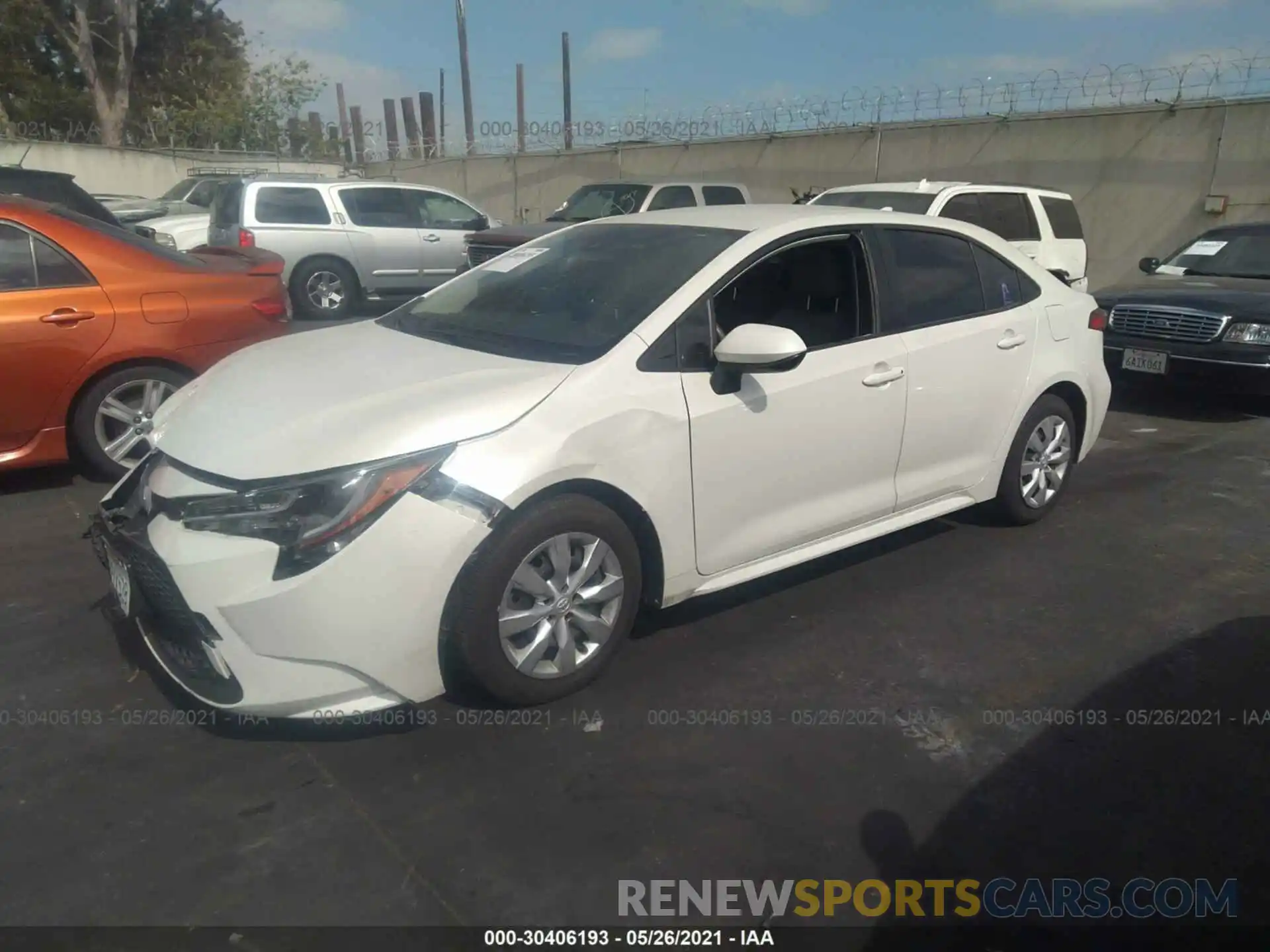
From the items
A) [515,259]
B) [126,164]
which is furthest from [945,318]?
[126,164]

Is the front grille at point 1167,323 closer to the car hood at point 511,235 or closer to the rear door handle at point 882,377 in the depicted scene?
the rear door handle at point 882,377

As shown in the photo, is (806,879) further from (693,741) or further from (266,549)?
(266,549)

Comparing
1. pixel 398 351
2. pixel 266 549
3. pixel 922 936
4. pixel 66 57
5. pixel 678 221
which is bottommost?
pixel 922 936

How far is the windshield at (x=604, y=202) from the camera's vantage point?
1233 centimetres

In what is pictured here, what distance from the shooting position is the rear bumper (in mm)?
7203

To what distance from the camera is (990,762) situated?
10.2 feet

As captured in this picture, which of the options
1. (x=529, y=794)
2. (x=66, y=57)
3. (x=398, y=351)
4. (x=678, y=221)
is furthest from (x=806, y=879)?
(x=66, y=57)

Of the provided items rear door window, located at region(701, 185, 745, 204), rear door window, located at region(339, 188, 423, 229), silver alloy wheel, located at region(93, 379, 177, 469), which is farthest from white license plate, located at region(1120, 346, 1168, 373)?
rear door window, located at region(339, 188, 423, 229)

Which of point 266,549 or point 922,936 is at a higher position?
point 266,549

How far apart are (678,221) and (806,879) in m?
2.69

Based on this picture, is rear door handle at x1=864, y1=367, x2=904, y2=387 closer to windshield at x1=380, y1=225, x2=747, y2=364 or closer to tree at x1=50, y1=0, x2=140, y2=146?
windshield at x1=380, y1=225, x2=747, y2=364

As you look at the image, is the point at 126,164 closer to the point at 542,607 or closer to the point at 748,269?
the point at 748,269

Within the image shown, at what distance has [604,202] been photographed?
1264 centimetres

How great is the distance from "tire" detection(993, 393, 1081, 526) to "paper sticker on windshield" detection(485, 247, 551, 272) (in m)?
2.43
